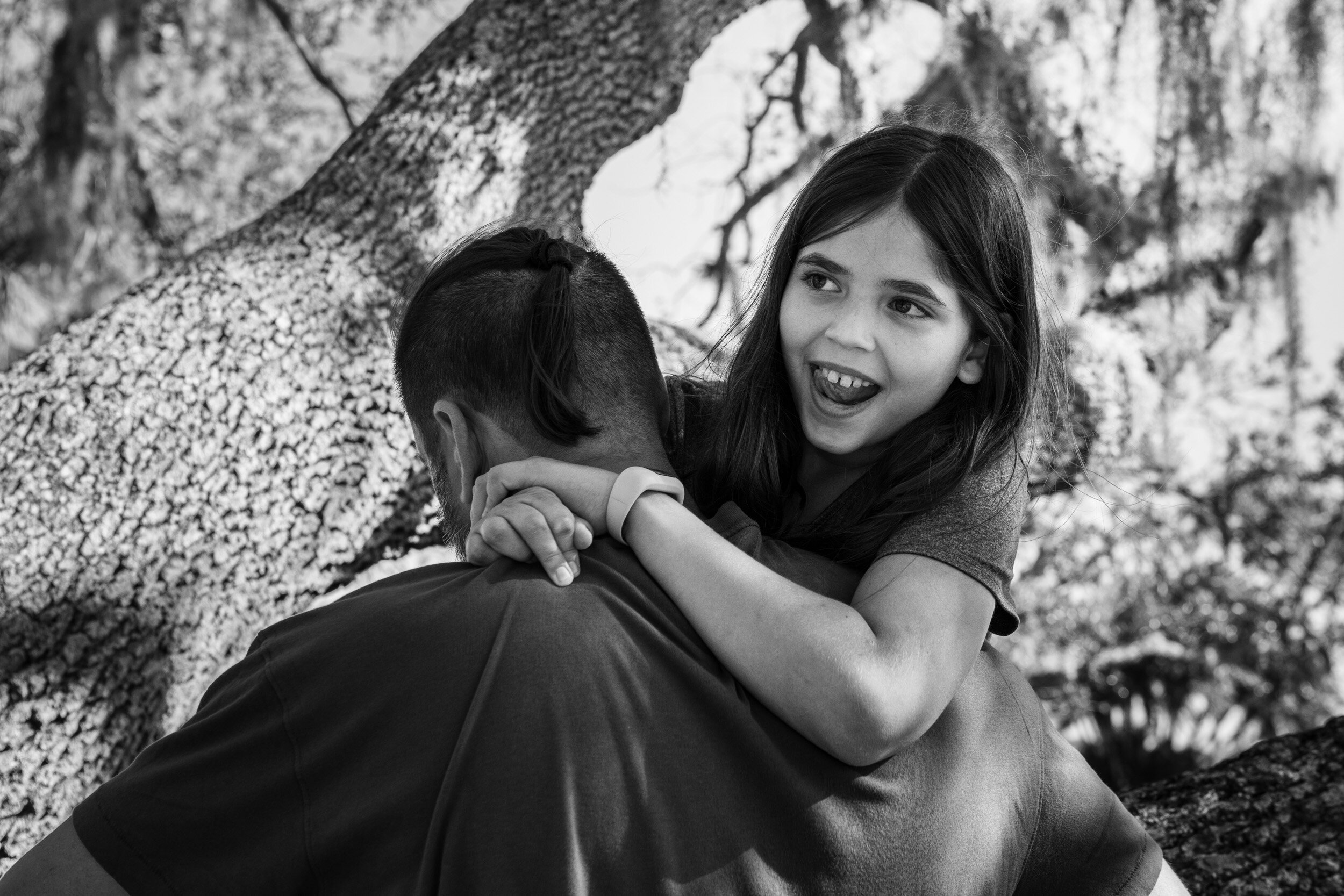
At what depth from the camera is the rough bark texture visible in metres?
2.47

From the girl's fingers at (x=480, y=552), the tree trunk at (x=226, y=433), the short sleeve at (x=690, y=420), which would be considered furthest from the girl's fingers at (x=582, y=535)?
the tree trunk at (x=226, y=433)

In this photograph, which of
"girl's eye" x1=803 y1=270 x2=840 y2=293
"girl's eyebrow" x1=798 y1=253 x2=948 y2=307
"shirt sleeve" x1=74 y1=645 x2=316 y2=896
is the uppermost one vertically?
"girl's eye" x1=803 y1=270 x2=840 y2=293

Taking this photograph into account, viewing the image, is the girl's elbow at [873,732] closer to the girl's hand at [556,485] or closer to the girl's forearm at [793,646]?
the girl's forearm at [793,646]

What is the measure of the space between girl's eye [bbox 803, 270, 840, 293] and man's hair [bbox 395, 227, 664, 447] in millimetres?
406

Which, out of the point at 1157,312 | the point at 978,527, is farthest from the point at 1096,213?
the point at 978,527

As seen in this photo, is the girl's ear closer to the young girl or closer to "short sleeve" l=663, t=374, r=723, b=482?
the young girl

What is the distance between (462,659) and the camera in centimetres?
145

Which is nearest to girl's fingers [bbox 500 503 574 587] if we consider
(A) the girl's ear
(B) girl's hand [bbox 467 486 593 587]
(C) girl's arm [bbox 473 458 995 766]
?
(B) girl's hand [bbox 467 486 593 587]

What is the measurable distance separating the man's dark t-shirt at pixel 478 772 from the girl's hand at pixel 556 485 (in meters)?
0.18

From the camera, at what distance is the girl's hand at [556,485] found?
172cm

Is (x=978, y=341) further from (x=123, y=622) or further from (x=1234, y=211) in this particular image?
(x=1234, y=211)

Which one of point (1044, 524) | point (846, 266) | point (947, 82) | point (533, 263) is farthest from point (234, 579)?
point (1044, 524)

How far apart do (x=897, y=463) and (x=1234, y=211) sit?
5.28 metres

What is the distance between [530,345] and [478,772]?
614mm
